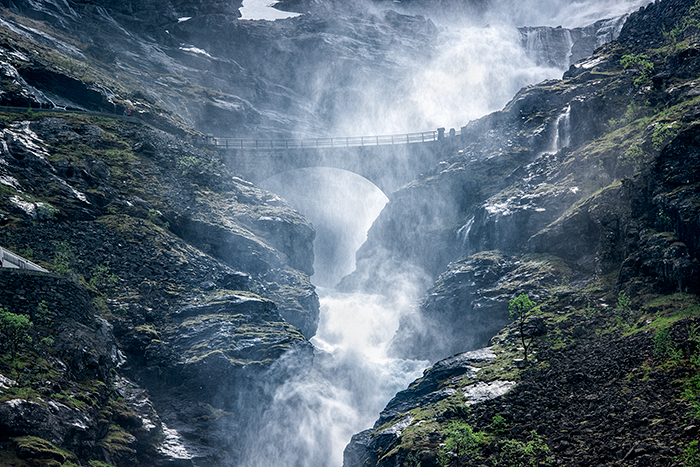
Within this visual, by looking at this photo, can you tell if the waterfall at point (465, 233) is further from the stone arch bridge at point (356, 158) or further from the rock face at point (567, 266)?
the stone arch bridge at point (356, 158)

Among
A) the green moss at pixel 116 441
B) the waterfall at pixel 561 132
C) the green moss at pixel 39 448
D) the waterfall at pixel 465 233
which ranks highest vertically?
the waterfall at pixel 561 132

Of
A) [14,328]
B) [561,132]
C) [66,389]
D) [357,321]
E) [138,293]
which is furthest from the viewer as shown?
[357,321]

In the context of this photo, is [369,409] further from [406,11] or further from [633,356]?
[406,11]

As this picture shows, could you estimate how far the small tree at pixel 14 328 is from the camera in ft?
91.7

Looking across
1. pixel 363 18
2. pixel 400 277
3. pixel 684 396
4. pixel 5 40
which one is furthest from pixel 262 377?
pixel 363 18

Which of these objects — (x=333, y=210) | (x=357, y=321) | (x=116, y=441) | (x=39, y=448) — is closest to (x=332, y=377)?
(x=357, y=321)

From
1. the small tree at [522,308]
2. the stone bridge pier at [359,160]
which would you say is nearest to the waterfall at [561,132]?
the stone bridge pier at [359,160]

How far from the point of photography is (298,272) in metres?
75.3

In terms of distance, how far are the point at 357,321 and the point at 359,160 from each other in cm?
3110

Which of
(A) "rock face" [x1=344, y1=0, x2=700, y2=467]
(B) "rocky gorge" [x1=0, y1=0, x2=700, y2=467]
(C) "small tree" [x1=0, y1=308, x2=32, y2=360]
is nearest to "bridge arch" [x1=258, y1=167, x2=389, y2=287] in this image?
(B) "rocky gorge" [x1=0, y1=0, x2=700, y2=467]

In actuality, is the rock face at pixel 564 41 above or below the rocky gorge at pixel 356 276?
above

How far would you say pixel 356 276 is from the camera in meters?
100

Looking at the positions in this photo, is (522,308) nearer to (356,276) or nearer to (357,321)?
(357,321)

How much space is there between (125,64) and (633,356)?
93.9 meters
